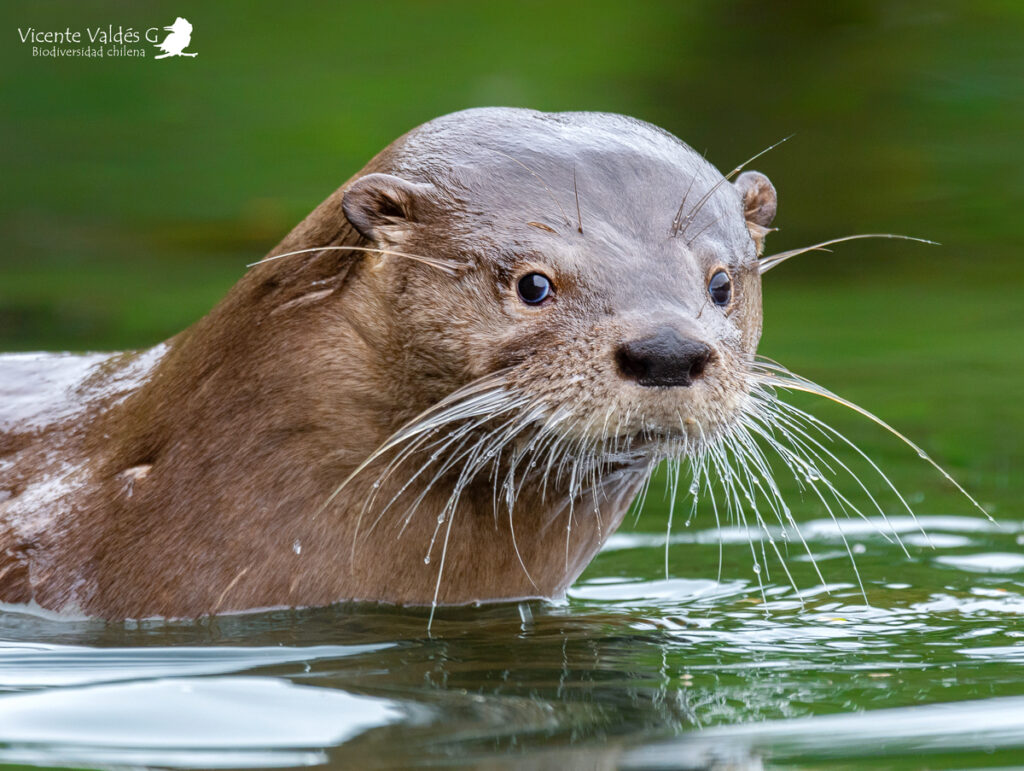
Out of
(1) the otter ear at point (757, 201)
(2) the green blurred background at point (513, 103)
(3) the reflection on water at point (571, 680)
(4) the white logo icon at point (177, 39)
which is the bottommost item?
(3) the reflection on water at point (571, 680)

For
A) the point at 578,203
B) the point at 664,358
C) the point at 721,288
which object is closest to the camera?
the point at 664,358

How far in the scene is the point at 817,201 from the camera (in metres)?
11.1

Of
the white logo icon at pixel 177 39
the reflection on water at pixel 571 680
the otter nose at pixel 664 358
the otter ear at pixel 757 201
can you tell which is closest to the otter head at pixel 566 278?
the otter nose at pixel 664 358

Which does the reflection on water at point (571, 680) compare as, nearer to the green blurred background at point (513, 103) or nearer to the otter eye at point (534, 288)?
the otter eye at point (534, 288)

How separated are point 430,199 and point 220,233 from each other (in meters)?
6.61

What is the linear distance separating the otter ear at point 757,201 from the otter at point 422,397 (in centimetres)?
15

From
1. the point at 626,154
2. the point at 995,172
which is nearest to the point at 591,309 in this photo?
the point at 626,154

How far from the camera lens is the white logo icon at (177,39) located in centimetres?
1223

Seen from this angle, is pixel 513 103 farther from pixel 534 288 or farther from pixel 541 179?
pixel 534 288

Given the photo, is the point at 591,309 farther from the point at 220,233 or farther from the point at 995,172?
the point at 995,172

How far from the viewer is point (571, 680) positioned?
3623 mm

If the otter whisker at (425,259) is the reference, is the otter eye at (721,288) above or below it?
below

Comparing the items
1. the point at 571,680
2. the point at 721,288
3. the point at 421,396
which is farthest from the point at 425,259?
the point at 571,680

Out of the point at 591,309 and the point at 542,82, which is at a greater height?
the point at 542,82
